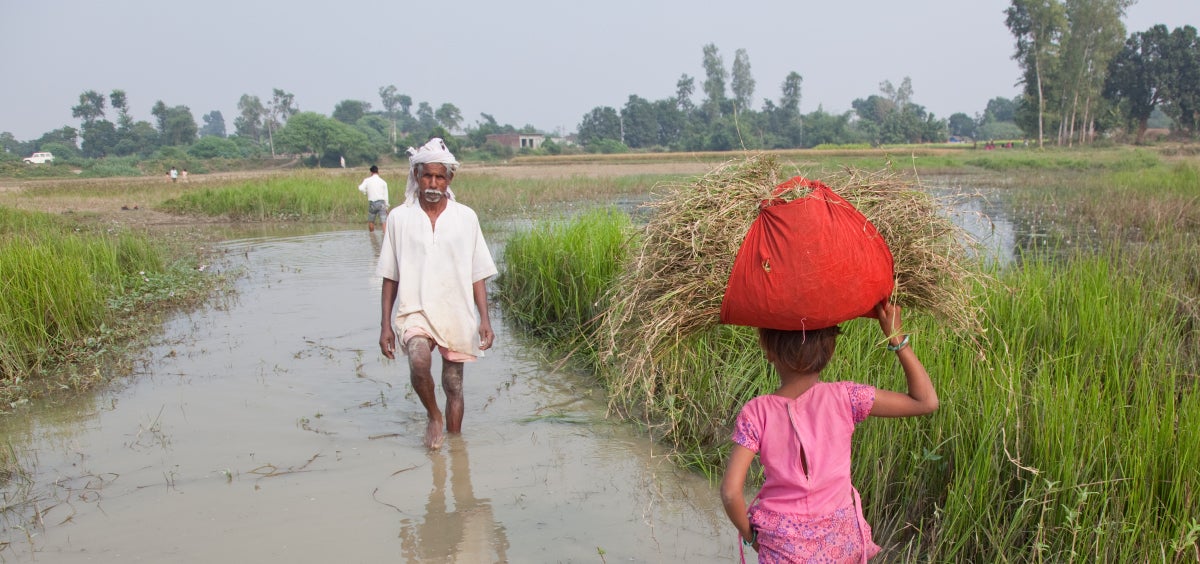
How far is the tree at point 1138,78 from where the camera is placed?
148ft

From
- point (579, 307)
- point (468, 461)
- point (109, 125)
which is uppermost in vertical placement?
point (109, 125)

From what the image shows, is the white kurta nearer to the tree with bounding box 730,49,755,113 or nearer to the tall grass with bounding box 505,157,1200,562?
the tall grass with bounding box 505,157,1200,562

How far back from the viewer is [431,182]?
3.77m

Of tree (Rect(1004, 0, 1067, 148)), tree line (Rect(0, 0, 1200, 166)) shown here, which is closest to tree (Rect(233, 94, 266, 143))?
tree line (Rect(0, 0, 1200, 166))

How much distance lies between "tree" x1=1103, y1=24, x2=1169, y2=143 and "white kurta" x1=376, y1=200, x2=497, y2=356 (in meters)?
53.1

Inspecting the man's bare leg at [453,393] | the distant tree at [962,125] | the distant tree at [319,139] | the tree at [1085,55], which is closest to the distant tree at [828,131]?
the tree at [1085,55]

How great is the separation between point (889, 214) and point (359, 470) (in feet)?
9.13

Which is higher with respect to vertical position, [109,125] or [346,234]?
[109,125]

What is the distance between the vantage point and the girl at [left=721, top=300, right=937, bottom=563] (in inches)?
70.9

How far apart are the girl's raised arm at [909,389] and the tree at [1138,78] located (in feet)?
177

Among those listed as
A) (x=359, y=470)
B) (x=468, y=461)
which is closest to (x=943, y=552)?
(x=468, y=461)

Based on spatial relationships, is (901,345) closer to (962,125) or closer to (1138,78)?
(1138,78)

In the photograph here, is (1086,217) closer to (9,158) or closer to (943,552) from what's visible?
(943,552)

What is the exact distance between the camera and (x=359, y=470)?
3771mm
